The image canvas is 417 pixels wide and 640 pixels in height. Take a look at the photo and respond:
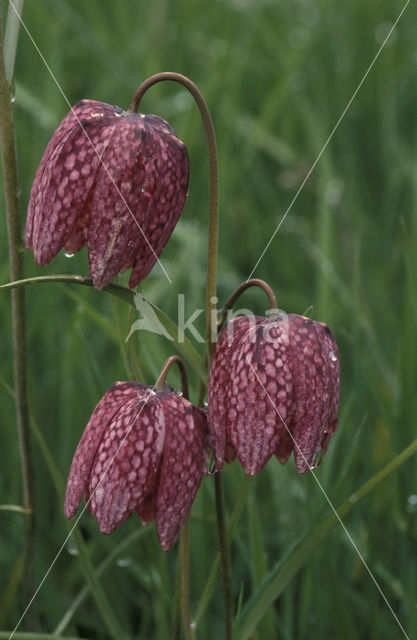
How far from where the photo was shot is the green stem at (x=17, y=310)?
905 mm

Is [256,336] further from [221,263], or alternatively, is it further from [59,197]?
[221,263]

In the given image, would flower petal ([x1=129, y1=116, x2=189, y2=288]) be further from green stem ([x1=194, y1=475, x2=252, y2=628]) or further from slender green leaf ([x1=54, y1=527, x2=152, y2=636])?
slender green leaf ([x1=54, y1=527, x2=152, y2=636])

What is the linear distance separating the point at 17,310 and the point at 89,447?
20 cm

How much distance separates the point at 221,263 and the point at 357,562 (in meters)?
0.85

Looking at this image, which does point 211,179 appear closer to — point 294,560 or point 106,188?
point 106,188

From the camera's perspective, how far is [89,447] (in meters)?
0.88

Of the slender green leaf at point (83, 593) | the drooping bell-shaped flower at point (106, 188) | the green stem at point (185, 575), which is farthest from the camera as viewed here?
the slender green leaf at point (83, 593)

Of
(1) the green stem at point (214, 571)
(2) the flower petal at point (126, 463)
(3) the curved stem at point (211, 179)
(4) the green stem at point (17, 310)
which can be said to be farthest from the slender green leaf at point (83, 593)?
(3) the curved stem at point (211, 179)

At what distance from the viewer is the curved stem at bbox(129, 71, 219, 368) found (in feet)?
2.78

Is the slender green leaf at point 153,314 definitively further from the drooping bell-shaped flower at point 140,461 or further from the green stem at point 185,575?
the green stem at point 185,575

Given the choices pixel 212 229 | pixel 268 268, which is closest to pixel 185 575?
pixel 212 229

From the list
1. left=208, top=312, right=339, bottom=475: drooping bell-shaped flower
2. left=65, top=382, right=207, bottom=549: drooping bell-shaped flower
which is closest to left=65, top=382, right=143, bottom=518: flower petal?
left=65, top=382, right=207, bottom=549: drooping bell-shaped flower

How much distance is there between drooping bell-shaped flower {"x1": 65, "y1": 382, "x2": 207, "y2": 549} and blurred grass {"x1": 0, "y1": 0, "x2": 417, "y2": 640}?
0.74ft

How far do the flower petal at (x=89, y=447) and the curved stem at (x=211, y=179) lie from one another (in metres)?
0.12
